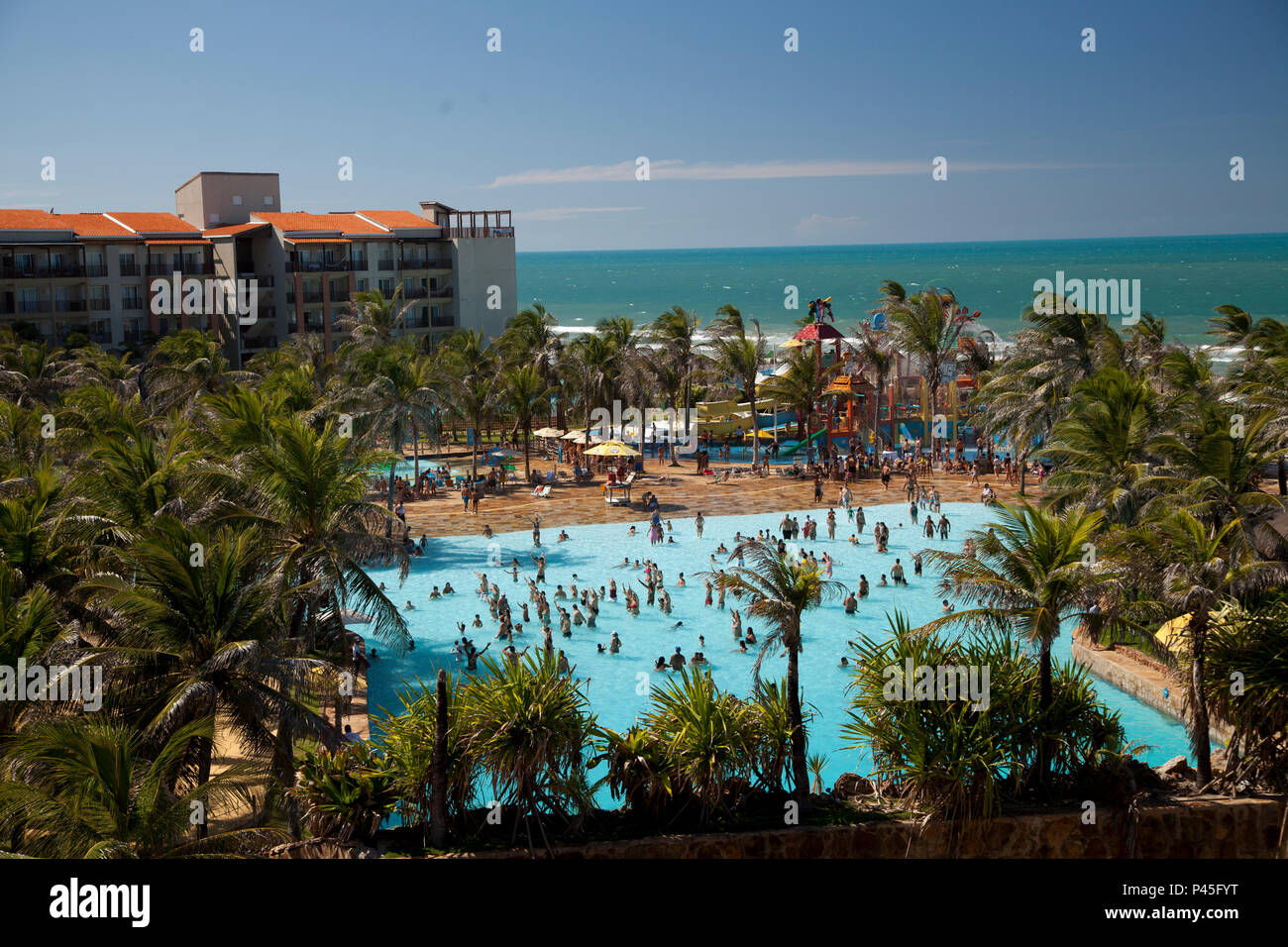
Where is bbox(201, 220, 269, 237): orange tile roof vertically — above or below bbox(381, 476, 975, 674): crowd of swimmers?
above

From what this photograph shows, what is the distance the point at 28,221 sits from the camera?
5444 centimetres

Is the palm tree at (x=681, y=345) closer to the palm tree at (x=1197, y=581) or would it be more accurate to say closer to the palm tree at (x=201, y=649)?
the palm tree at (x=1197, y=581)

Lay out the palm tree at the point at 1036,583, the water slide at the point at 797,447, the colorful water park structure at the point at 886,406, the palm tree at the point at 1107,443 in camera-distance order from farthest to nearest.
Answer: the water slide at the point at 797,447 → the colorful water park structure at the point at 886,406 → the palm tree at the point at 1107,443 → the palm tree at the point at 1036,583

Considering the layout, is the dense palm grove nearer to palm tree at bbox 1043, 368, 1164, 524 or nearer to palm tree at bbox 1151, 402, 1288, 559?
palm tree at bbox 1151, 402, 1288, 559

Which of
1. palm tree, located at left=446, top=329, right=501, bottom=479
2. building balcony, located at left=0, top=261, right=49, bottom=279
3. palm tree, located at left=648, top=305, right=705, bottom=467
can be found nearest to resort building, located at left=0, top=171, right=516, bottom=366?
building balcony, located at left=0, top=261, right=49, bottom=279

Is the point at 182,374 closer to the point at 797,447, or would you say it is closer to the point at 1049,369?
the point at 797,447

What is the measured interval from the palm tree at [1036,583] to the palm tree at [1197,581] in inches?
40.8

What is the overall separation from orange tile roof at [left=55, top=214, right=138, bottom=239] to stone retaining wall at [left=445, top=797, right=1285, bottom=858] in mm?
52946

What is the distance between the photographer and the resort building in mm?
54344

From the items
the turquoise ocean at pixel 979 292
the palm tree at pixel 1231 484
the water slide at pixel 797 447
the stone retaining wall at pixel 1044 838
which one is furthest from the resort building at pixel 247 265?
the turquoise ocean at pixel 979 292

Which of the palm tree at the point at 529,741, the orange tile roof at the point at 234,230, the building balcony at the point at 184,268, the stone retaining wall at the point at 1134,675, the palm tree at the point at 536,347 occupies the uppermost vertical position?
the orange tile roof at the point at 234,230

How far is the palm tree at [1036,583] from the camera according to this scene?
1356 centimetres

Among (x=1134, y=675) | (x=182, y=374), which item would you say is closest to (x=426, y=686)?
(x=1134, y=675)
